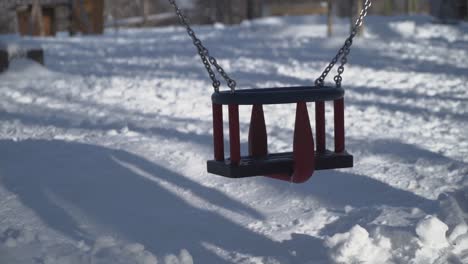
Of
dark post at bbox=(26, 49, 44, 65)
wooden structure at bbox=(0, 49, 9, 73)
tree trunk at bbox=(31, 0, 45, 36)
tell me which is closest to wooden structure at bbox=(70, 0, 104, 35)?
tree trunk at bbox=(31, 0, 45, 36)

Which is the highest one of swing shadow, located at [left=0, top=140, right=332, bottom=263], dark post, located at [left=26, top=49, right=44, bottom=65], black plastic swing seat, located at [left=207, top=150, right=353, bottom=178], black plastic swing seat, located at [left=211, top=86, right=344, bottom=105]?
black plastic swing seat, located at [left=211, top=86, right=344, bottom=105]

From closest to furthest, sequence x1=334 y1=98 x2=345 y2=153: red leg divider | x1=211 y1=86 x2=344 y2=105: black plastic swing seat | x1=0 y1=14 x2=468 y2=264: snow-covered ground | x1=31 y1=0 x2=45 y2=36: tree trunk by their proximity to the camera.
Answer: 1. x1=211 y1=86 x2=344 y2=105: black plastic swing seat
2. x1=334 y1=98 x2=345 y2=153: red leg divider
3. x1=0 y1=14 x2=468 y2=264: snow-covered ground
4. x1=31 y1=0 x2=45 y2=36: tree trunk

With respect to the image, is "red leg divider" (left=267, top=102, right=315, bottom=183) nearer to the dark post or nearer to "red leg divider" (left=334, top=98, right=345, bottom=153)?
"red leg divider" (left=334, top=98, right=345, bottom=153)

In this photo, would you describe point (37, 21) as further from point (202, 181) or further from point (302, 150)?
point (302, 150)

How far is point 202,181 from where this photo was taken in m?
5.38

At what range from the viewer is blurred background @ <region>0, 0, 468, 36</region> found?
1816cm

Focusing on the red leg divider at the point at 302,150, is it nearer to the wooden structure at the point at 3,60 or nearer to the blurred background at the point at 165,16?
the wooden structure at the point at 3,60

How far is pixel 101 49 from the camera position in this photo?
16.0 m

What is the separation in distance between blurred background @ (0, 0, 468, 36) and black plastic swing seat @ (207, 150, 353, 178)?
37.3ft

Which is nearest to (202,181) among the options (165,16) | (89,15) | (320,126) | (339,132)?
(320,126)

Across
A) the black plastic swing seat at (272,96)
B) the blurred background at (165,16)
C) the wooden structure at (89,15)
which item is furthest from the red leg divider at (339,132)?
the wooden structure at (89,15)

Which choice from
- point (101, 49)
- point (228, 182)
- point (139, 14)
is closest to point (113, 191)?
point (228, 182)

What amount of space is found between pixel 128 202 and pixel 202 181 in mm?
685

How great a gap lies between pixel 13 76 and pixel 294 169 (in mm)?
8008
